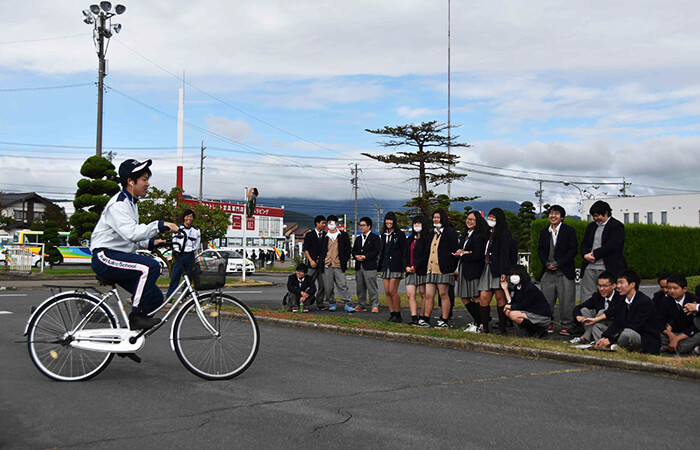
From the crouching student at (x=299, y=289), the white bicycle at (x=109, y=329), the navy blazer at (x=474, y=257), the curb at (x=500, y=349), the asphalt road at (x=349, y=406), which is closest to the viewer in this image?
the asphalt road at (x=349, y=406)

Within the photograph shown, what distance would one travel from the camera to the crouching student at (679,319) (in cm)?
783

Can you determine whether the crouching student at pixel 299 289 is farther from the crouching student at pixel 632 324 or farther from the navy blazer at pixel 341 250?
the crouching student at pixel 632 324

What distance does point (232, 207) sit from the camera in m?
81.9

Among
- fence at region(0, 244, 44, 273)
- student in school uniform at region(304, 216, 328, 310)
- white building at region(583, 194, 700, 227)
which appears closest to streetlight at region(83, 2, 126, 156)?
fence at region(0, 244, 44, 273)

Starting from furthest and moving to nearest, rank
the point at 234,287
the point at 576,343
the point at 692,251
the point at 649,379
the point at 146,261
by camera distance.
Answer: the point at 692,251
the point at 234,287
the point at 576,343
the point at 649,379
the point at 146,261

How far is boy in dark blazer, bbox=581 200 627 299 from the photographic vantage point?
913cm

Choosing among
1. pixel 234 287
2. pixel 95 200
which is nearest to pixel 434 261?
pixel 234 287

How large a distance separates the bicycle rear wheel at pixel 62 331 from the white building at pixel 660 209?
69761mm

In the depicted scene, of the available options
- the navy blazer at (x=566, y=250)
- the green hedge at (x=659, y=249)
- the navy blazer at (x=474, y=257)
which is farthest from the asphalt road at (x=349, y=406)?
the green hedge at (x=659, y=249)

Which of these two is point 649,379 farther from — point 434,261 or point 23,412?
point 23,412

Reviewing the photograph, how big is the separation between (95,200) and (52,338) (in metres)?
26.8

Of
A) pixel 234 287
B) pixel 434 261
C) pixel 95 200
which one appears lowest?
pixel 234 287

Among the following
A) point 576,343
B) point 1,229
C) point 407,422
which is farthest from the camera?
point 1,229

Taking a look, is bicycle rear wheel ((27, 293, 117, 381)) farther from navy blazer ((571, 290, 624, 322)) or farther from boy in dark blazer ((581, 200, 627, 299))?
boy in dark blazer ((581, 200, 627, 299))
